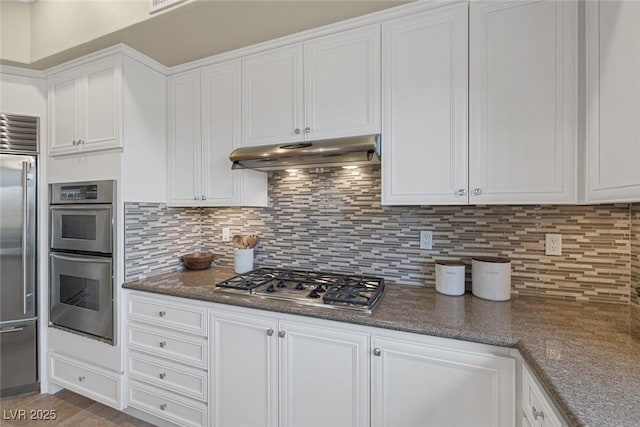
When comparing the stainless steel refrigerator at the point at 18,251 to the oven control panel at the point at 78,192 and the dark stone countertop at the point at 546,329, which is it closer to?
the oven control panel at the point at 78,192

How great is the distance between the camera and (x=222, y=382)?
5.46ft

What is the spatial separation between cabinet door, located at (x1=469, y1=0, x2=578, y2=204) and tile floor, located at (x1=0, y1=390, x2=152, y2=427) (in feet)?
8.80

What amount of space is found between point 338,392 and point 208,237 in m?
1.69

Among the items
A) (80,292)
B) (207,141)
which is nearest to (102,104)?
(207,141)

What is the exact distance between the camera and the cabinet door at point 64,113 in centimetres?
212

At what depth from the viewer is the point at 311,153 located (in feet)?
5.47

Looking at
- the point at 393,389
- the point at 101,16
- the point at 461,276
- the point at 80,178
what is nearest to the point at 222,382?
the point at 393,389

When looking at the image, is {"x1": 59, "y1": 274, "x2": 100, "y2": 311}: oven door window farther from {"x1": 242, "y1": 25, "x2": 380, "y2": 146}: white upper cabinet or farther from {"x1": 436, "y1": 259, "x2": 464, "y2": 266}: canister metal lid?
{"x1": 436, "y1": 259, "x2": 464, "y2": 266}: canister metal lid

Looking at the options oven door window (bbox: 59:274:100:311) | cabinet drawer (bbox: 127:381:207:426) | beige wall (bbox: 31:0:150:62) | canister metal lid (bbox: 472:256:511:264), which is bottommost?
cabinet drawer (bbox: 127:381:207:426)

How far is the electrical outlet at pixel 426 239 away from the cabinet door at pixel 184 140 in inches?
62.6

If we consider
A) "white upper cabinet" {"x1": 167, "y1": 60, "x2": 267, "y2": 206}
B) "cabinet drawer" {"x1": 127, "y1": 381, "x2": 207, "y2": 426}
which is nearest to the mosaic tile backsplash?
"white upper cabinet" {"x1": 167, "y1": 60, "x2": 267, "y2": 206}

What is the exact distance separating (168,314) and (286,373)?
87 cm

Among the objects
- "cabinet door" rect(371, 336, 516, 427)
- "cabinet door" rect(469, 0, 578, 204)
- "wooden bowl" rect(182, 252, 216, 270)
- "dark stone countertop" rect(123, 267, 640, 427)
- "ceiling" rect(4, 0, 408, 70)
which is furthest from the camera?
"wooden bowl" rect(182, 252, 216, 270)

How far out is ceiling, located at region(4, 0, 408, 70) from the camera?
1570 mm
